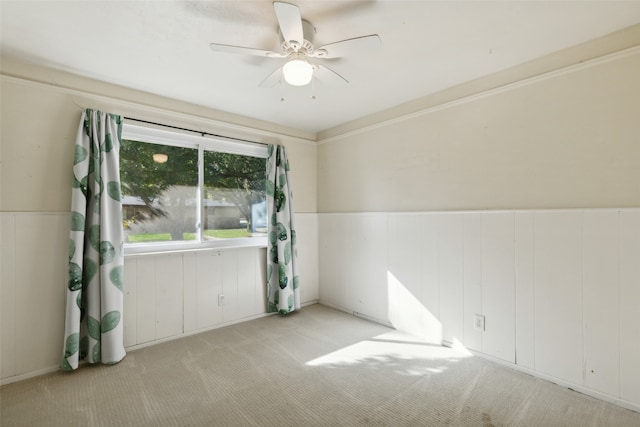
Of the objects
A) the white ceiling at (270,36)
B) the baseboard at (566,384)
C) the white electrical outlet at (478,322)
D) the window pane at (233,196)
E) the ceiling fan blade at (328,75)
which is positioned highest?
the white ceiling at (270,36)

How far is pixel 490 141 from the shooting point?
2557 mm

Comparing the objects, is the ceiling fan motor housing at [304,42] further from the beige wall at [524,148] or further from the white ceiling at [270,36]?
the beige wall at [524,148]

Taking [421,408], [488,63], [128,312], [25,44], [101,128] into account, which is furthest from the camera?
[128,312]

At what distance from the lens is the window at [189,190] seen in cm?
288

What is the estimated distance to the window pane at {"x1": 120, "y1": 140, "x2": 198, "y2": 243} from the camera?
2.85 m

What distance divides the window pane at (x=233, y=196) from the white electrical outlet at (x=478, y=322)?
2530 millimetres

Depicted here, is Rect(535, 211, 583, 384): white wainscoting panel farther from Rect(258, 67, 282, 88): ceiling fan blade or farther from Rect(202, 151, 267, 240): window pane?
Rect(202, 151, 267, 240): window pane

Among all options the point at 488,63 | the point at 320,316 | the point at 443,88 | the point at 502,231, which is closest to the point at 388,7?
the point at 488,63

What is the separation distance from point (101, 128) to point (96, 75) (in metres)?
0.45

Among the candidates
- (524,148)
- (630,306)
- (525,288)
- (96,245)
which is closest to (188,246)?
(96,245)

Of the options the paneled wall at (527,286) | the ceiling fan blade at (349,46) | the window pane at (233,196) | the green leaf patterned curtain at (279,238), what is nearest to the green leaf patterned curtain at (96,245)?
the window pane at (233,196)

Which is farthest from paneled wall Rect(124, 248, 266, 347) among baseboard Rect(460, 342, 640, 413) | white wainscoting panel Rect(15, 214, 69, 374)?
baseboard Rect(460, 342, 640, 413)

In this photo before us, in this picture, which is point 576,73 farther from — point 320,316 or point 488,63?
point 320,316

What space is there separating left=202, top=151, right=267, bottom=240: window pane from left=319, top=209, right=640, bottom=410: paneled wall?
149 centimetres
